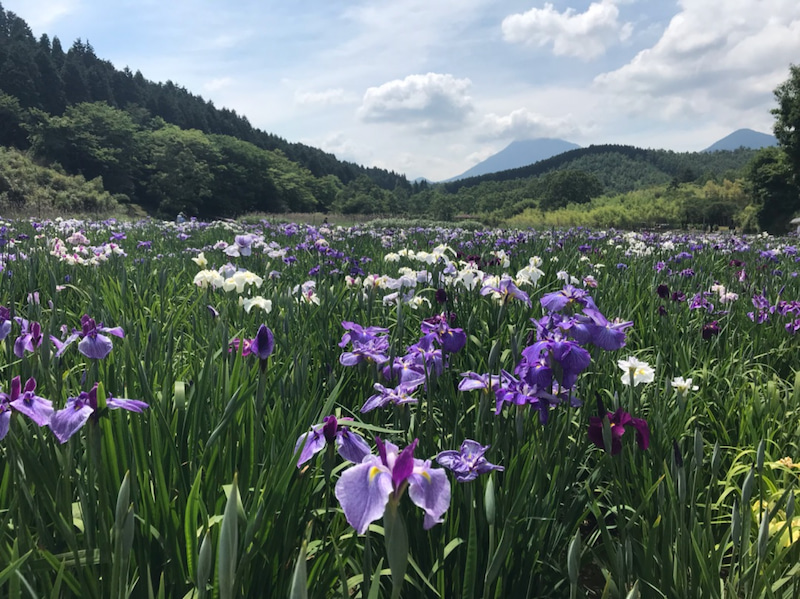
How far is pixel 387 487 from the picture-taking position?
32.6 inches

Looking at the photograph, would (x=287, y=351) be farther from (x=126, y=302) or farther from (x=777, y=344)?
(x=777, y=344)

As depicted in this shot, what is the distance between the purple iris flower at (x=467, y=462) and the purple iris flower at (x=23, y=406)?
37.7 inches

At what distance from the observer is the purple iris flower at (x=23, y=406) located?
3.68ft

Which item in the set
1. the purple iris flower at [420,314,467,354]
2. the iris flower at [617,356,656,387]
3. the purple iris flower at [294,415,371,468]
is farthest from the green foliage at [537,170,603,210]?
the purple iris flower at [294,415,371,468]

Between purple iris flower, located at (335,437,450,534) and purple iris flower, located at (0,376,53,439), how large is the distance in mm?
794

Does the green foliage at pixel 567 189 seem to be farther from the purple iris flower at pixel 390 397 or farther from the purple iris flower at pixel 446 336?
the purple iris flower at pixel 390 397

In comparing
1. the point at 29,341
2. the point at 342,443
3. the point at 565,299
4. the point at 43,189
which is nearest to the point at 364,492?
the point at 342,443

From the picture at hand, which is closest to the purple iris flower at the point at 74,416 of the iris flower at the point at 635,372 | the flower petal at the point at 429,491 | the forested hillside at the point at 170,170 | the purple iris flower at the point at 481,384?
the flower petal at the point at 429,491

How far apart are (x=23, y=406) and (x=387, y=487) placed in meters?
0.92

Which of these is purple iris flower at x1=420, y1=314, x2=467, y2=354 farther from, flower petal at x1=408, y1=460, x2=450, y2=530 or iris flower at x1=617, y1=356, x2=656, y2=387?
flower petal at x1=408, y1=460, x2=450, y2=530

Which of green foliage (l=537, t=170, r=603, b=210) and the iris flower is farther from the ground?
green foliage (l=537, t=170, r=603, b=210)

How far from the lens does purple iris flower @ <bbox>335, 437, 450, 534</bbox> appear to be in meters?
0.83

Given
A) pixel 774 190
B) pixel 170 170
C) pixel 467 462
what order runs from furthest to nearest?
pixel 170 170 → pixel 774 190 → pixel 467 462

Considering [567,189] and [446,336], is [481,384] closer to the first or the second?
[446,336]
